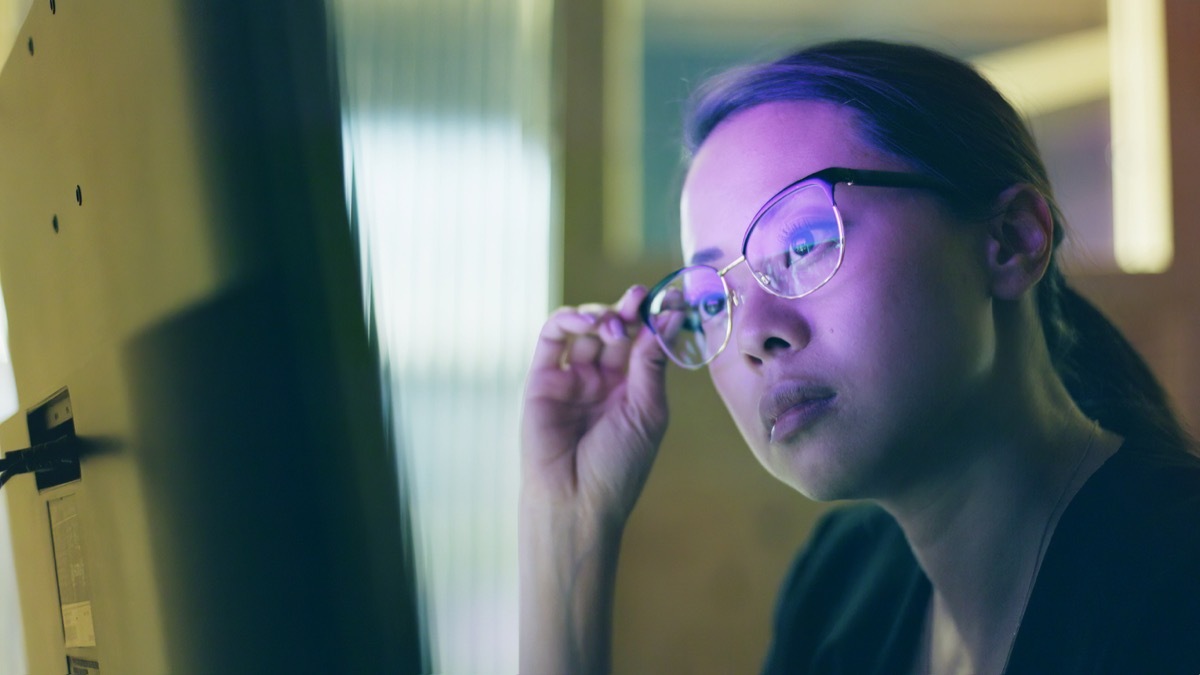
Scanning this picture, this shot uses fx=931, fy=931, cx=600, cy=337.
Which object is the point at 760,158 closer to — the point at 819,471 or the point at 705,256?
the point at 705,256

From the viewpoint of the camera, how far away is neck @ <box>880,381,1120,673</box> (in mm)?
660

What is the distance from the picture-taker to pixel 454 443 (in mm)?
1070

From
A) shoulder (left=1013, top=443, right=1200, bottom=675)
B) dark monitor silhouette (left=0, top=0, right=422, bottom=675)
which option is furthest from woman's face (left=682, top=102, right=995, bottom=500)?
dark monitor silhouette (left=0, top=0, right=422, bottom=675)

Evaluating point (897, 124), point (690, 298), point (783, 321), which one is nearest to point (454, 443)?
point (690, 298)

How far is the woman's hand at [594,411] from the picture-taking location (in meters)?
0.85

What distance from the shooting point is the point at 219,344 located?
427 millimetres

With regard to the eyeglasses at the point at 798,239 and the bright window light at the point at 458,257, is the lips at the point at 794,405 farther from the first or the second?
the bright window light at the point at 458,257

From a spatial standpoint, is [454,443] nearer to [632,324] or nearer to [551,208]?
[632,324]

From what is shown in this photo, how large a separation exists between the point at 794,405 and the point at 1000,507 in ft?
0.55

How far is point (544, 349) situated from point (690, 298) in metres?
0.16

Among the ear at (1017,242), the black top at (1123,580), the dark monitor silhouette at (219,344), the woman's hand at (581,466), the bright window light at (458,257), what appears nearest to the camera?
the dark monitor silhouette at (219,344)

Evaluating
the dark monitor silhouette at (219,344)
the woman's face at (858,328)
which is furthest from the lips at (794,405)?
the dark monitor silhouette at (219,344)

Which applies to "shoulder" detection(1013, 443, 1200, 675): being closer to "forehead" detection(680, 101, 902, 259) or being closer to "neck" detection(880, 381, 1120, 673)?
"neck" detection(880, 381, 1120, 673)

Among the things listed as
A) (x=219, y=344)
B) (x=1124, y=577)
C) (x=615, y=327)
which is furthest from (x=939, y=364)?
(x=219, y=344)
